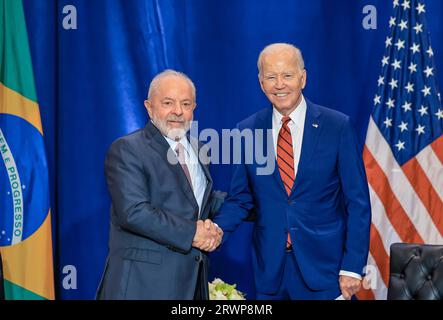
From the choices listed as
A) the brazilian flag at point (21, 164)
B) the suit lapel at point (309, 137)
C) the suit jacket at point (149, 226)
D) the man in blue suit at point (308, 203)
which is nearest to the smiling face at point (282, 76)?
the man in blue suit at point (308, 203)

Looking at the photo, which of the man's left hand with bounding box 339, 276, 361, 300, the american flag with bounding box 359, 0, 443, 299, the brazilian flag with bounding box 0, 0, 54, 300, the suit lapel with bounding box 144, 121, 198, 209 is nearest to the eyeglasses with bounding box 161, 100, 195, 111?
the suit lapel with bounding box 144, 121, 198, 209

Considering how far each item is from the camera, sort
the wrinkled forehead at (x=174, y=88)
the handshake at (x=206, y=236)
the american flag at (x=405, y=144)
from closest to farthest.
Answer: the handshake at (x=206, y=236) → the wrinkled forehead at (x=174, y=88) → the american flag at (x=405, y=144)

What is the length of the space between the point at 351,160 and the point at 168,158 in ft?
2.99

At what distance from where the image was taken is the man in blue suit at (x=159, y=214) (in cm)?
335

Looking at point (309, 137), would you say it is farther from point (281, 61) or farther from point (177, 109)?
point (177, 109)

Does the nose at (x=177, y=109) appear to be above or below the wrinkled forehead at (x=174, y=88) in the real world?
below

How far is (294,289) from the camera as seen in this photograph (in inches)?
140

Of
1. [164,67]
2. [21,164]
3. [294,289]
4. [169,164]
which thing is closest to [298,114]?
[169,164]

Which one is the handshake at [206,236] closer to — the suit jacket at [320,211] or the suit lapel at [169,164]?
the suit lapel at [169,164]

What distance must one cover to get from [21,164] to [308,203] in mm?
2327

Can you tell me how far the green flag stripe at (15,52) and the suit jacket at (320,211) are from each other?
2.15m
